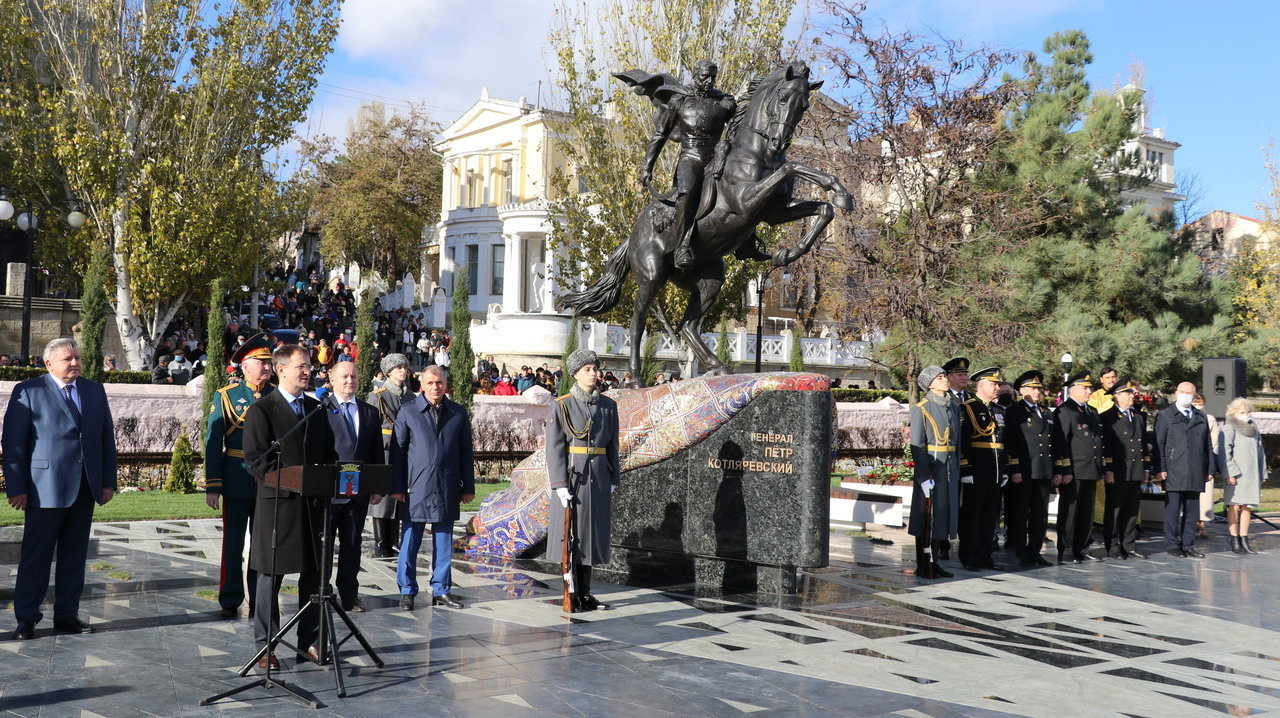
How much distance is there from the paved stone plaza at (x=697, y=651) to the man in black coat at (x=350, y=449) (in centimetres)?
31

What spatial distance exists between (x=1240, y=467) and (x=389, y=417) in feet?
33.2

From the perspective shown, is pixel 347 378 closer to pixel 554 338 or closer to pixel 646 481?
pixel 646 481

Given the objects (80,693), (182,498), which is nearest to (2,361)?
(182,498)

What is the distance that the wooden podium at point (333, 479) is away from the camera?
5781 millimetres

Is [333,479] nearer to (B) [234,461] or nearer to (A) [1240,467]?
(B) [234,461]

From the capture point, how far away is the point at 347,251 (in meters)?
55.6

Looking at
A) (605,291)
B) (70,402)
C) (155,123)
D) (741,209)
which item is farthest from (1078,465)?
(155,123)

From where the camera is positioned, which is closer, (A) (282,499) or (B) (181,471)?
(A) (282,499)

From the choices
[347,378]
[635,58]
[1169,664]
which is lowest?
[1169,664]

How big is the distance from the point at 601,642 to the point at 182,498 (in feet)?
35.8

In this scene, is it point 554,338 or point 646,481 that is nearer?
point 646,481

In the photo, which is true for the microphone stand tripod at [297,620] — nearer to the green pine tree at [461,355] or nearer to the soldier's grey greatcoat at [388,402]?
the soldier's grey greatcoat at [388,402]

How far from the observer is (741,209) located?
10.1 m

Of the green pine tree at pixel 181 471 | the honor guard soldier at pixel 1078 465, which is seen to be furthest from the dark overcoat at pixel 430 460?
the green pine tree at pixel 181 471
